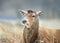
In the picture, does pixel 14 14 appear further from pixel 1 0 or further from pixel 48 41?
pixel 48 41

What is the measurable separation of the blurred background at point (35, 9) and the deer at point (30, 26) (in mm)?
111

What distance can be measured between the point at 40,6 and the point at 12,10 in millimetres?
458

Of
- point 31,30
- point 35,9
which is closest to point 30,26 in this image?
point 31,30

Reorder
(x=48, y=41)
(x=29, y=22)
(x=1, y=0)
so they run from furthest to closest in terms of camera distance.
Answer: (x=1, y=0), (x=48, y=41), (x=29, y=22)

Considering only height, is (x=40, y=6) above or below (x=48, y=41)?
above

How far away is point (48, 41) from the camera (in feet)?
8.93

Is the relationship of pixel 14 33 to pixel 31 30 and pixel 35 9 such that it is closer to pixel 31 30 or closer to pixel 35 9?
pixel 31 30

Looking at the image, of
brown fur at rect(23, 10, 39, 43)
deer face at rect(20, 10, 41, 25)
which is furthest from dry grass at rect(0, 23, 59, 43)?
deer face at rect(20, 10, 41, 25)

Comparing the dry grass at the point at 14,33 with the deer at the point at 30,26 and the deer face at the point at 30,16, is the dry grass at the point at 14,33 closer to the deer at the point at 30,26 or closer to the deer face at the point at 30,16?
the deer at the point at 30,26

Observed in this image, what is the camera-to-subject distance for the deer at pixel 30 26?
8.42ft

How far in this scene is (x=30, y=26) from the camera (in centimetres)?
256

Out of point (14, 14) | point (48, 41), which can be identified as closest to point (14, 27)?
point (14, 14)

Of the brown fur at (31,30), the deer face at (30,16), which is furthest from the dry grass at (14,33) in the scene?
the deer face at (30,16)

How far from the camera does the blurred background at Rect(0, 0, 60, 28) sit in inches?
110
